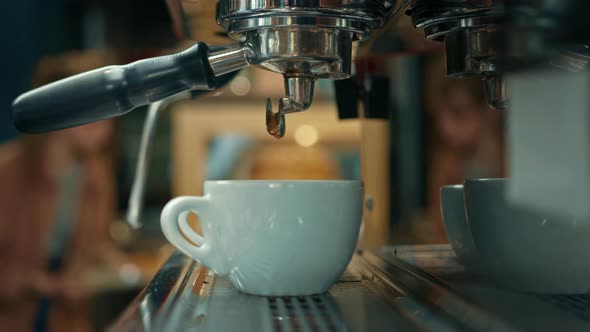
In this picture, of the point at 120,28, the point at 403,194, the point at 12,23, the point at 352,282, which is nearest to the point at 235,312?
the point at 352,282

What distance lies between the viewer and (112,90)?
319 mm

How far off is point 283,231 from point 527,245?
4.8 inches

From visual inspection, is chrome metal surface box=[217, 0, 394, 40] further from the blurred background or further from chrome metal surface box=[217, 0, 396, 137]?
the blurred background

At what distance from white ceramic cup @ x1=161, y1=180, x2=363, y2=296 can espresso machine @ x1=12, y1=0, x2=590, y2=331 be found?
0.4 inches

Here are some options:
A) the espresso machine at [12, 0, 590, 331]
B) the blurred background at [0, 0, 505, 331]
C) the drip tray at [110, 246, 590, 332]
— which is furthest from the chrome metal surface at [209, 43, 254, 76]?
the blurred background at [0, 0, 505, 331]

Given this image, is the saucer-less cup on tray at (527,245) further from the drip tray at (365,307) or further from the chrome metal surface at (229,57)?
the chrome metal surface at (229,57)

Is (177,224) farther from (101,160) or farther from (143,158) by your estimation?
(101,160)

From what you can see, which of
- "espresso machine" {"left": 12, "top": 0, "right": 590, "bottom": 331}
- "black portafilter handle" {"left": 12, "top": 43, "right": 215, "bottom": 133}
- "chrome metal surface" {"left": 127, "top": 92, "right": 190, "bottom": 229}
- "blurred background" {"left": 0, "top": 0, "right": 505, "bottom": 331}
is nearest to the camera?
"espresso machine" {"left": 12, "top": 0, "right": 590, "bottom": 331}

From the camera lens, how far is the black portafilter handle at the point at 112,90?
0.32 metres

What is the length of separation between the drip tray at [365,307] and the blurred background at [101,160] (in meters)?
0.67

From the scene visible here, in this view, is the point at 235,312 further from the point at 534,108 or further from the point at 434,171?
the point at 434,171

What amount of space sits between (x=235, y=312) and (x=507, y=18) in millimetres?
179

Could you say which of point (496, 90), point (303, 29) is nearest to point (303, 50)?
point (303, 29)

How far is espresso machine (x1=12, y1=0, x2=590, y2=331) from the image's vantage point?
0.20 metres
